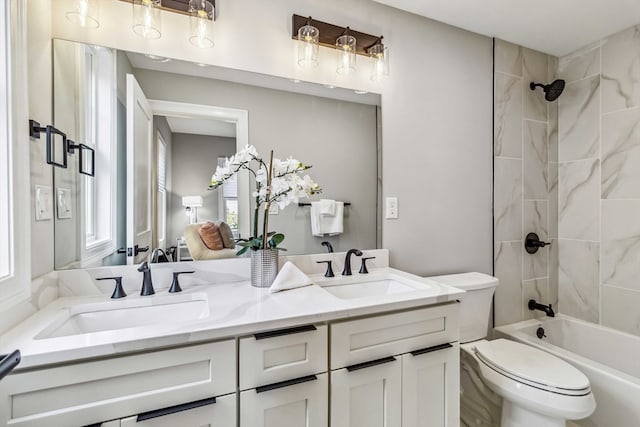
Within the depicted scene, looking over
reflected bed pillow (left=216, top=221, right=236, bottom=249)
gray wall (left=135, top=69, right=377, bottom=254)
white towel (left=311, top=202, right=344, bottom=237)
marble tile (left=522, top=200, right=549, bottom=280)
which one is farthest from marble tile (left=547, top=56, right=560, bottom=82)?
reflected bed pillow (left=216, top=221, right=236, bottom=249)

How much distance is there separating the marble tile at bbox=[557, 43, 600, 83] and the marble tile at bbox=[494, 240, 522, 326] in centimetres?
134

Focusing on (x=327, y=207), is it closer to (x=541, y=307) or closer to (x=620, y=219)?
(x=541, y=307)

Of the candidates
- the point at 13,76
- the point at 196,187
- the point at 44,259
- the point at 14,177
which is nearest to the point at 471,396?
the point at 196,187

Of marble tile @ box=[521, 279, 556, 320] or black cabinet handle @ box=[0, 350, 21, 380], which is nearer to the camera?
black cabinet handle @ box=[0, 350, 21, 380]

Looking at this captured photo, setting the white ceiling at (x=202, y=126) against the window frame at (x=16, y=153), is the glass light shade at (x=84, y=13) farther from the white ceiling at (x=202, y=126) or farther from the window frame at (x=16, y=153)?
the white ceiling at (x=202, y=126)

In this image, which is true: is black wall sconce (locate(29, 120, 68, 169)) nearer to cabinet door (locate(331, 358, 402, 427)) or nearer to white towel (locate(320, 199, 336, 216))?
white towel (locate(320, 199, 336, 216))

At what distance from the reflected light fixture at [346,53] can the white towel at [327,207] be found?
72 cm

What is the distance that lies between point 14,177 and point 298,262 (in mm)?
1112

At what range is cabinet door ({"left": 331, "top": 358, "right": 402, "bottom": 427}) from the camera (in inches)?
41.9

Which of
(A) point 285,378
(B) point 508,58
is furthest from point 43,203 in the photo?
(B) point 508,58

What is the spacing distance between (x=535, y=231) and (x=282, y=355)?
2238mm

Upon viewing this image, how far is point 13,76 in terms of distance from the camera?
90 centimetres

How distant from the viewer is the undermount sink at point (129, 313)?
1045mm

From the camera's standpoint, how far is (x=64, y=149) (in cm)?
115
